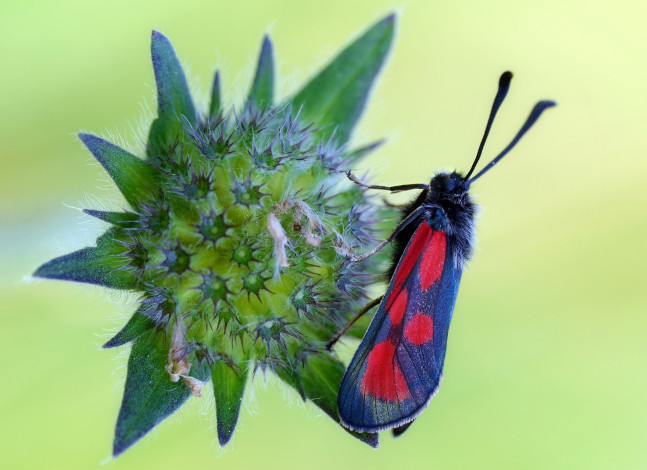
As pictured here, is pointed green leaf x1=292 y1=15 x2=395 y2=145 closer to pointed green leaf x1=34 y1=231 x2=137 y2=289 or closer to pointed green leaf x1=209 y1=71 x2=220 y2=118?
pointed green leaf x1=209 y1=71 x2=220 y2=118

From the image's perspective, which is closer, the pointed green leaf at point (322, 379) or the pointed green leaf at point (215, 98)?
the pointed green leaf at point (322, 379)

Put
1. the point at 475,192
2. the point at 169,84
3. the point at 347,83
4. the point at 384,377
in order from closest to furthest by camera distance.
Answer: the point at 384,377, the point at 169,84, the point at 347,83, the point at 475,192

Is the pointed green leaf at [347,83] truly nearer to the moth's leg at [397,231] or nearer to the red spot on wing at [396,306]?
the moth's leg at [397,231]

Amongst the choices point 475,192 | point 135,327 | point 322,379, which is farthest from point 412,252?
point 475,192

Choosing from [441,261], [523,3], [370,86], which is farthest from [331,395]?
[523,3]

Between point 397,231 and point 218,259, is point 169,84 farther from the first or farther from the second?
point 397,231

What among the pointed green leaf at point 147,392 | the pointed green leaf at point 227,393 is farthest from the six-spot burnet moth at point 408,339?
the pointed green leaf at point 147,392
